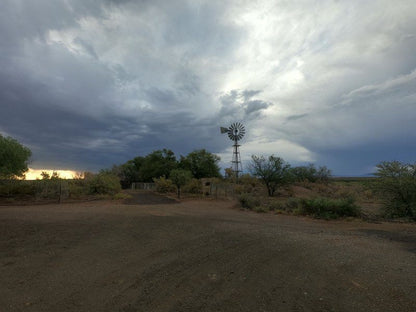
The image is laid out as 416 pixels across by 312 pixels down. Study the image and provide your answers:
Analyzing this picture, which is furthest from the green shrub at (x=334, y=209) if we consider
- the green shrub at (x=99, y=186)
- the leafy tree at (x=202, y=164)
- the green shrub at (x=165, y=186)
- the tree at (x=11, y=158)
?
the leafy tree at (x=202, y=164)

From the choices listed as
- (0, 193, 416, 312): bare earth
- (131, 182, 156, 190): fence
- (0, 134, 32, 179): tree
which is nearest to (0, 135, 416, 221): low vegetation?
(0, 134, 32, 179): tree

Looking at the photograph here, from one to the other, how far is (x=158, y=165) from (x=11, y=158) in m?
31.8

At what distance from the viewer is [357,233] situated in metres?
8.02

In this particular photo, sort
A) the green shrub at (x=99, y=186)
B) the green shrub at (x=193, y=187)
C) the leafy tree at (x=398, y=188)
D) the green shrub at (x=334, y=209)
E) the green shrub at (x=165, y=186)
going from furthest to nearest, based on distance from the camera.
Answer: the green shrub at (x=165, y=186)
the green shrub at (x=193, y=187)
the green shrub at (x=99, y=186)
the green shrub at (x=334, y=209)
the leafy tree at (x=398, y=188)

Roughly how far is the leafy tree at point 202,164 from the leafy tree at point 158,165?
4963mm

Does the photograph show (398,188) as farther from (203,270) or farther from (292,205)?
(203,270)

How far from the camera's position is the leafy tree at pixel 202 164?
46812 millimetres

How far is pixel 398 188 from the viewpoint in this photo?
10.4 metres

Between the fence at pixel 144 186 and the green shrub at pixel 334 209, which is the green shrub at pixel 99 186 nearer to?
the green shrub at pixel 334 209

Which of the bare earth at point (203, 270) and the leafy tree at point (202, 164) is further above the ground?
the leafy tree at point (202, 164)

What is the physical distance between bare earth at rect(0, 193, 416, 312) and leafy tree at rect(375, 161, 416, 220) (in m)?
3.97

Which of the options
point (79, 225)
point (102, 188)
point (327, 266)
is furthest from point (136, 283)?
point (102, 188)

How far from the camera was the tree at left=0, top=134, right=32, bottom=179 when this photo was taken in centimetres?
1972

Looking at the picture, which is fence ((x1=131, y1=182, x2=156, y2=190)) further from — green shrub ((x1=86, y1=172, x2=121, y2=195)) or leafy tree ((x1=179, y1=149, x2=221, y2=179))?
green shrub ((x1=86, y1=172, x2=121, y2=195))
